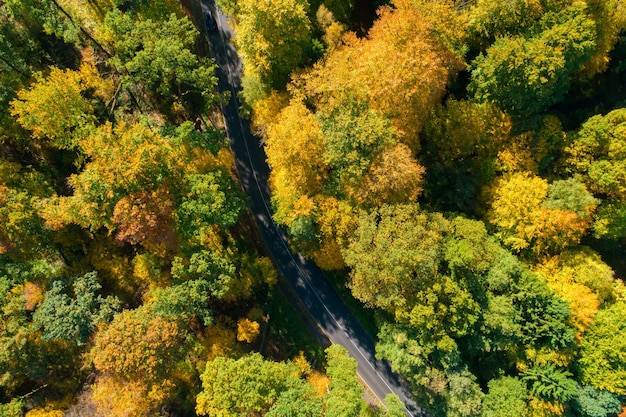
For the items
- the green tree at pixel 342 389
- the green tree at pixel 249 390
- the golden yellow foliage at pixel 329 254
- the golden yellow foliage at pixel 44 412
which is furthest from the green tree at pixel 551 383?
the golden yellow foliage at pixel 44 412

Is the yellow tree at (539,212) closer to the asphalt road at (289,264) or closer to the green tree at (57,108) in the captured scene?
the asphalt road at (289,264)

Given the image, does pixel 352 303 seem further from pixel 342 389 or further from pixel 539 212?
pixel 539 212

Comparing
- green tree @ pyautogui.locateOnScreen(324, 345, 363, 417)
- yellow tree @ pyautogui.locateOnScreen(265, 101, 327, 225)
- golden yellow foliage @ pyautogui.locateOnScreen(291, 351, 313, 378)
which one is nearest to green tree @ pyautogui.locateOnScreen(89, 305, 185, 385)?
golden yellow foliage @ pyautogui.locateOnScreen(291, 351, 313, 378)

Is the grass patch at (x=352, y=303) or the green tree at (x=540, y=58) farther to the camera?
the grass patch at (x=352, y=303)

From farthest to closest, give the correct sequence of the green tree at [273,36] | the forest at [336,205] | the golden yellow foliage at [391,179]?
the green tree at [273,36]
the forest at [336,205]
the golden yellow foliage at [391,179]

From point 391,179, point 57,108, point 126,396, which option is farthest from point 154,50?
point 126,396

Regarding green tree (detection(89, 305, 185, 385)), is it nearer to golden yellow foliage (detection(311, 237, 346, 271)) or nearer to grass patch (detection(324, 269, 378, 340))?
golden yellow foliage (detection(311, 237, 346, 271))
